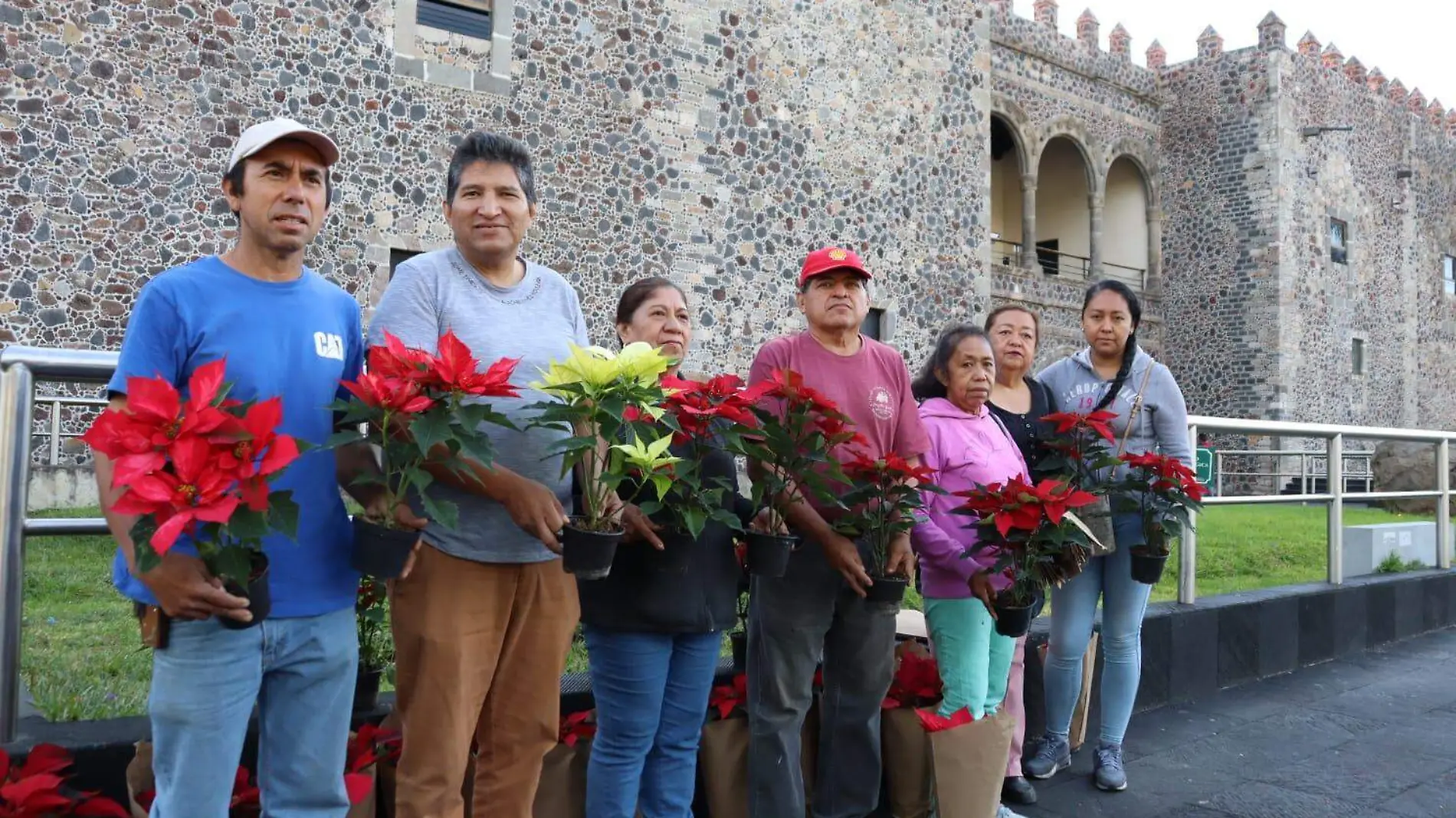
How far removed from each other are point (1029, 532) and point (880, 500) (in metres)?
0.42

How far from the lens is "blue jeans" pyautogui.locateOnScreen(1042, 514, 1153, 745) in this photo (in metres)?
3.59

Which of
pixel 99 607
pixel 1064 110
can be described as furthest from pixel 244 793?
pixel 1064 110

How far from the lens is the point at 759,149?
11.7 meters

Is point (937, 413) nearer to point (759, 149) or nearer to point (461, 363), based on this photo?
point (461, 363)

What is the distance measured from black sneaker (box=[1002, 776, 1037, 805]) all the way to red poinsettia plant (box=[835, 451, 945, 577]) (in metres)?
1.03

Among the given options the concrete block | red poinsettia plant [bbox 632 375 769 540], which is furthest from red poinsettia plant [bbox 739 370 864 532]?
the concrete block

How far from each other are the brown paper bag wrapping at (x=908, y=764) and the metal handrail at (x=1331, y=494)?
128 cm

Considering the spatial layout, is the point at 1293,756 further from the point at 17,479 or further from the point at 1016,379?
the point at 17,479

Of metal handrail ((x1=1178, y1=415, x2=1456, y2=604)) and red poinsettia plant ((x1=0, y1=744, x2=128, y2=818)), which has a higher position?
metal handrail ((x1=1178, y1=415, x2=1456, y2=604))

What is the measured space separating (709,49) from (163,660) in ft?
34.3

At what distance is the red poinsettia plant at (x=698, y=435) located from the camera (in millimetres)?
2203

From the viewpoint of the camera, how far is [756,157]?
11.7 metres

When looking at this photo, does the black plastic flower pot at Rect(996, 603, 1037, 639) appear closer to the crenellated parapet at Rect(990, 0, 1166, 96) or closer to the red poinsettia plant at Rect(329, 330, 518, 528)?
the red poinsettia plant at Rect(329, 330, 518, 528)

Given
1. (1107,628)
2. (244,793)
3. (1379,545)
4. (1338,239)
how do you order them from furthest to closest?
(1338,239) < (1379,545) < (1107,628) < (244,793)
